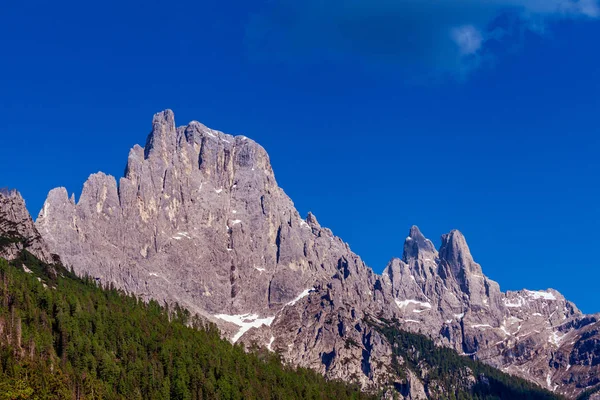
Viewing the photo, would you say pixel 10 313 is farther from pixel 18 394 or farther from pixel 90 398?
pixel 18 394

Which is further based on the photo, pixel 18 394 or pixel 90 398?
pixel 90 398

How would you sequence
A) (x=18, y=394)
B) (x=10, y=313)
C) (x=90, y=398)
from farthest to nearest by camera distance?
(x=10, y=313), (x=90, y=398), (x=18, y=394)

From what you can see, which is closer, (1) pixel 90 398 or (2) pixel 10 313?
(1) pixel 90 398

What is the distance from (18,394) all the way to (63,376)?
29.9 metres

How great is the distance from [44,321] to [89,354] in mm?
13462

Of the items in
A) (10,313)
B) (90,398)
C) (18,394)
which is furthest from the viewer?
(10,313)

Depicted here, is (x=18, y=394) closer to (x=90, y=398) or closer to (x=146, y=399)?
(x=90, y=398)

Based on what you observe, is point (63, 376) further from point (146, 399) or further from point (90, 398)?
point (146, 399)

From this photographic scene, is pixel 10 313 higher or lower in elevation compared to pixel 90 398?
higher

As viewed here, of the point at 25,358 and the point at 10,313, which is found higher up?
the point at 10,313

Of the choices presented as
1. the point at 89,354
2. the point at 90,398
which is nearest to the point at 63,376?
the point at 90,398

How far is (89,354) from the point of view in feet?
636

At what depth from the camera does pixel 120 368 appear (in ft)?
652

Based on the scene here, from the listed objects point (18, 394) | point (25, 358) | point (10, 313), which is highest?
point (10, 313)
